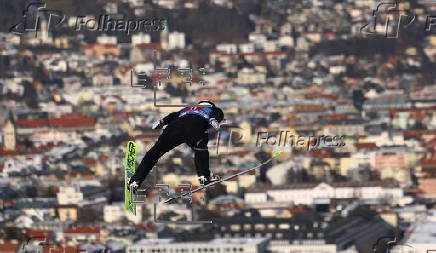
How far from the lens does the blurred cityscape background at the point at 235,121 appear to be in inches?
1508

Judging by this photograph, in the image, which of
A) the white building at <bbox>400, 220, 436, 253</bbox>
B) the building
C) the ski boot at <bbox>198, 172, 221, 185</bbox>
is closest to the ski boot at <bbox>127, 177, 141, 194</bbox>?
the ski boot at <bbox>198, 172, 221, 185</bbox>

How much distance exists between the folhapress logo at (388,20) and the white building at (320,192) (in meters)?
27.1

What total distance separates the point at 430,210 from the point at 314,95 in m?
21.0

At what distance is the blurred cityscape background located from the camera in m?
38.3

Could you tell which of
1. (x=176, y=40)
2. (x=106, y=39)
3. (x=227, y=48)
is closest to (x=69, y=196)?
(x=176, y=40)

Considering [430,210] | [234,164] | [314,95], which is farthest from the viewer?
[314,95]

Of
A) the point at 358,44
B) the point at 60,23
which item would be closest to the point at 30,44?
the point at 60,23

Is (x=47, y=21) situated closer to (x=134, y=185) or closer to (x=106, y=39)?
(x=106, y=39)

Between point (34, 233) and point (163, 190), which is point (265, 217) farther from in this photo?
point (163, 190)

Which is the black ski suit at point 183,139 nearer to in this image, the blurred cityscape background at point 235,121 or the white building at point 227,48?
the blurred cityscape background at point 235,121

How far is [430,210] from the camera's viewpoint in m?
43.4

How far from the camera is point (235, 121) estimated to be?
189 ft

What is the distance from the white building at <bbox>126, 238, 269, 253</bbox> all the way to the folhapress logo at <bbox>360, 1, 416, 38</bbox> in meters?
38.2

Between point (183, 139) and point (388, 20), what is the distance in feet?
223
